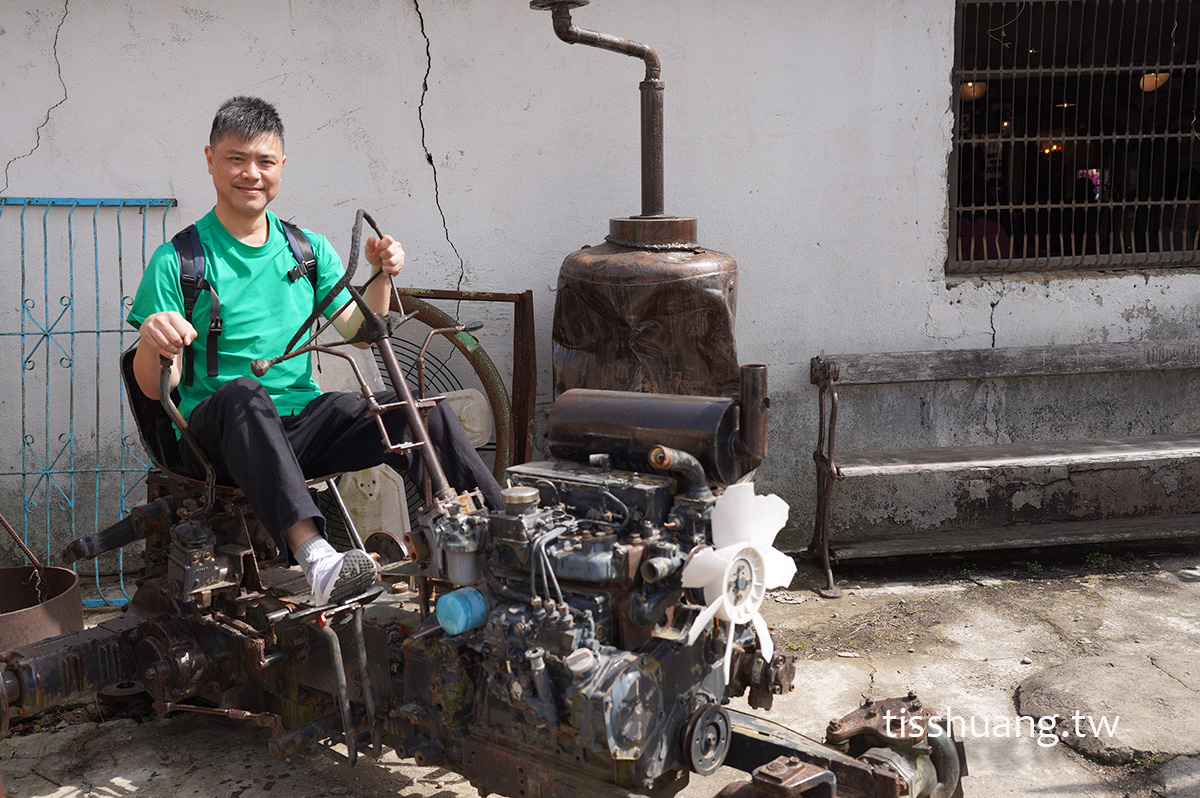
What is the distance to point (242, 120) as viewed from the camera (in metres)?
3.03

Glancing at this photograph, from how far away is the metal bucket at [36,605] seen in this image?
321 cm

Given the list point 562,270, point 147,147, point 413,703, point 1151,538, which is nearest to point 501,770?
point 413,703

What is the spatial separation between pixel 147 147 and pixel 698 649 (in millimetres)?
3324

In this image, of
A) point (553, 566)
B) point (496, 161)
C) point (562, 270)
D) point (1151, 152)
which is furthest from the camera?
point (1151, 152)

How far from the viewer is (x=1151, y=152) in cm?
521

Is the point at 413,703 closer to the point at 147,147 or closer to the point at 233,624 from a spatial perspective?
the point at 233,624

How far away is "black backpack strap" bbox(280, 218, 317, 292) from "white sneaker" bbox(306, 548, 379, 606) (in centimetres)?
99

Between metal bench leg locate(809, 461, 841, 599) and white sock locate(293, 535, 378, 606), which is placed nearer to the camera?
white sock locate(293, 535, 378, 606)

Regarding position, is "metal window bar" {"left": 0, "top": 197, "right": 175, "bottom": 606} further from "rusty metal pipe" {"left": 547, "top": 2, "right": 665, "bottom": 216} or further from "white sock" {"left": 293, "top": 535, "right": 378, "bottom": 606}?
"white sock" {"left": 293, "top": 535, "right": 378, "bottom": 606}

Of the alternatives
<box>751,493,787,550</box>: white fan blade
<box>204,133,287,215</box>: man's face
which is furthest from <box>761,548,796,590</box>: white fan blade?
<box>204,133,287,215</box>: man's face

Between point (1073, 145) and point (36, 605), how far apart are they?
490 cm

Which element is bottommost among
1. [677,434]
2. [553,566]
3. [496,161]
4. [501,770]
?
[501,770]

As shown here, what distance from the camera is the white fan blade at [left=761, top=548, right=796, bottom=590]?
7.36ft

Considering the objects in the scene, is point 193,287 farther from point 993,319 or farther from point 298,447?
point 993,319
